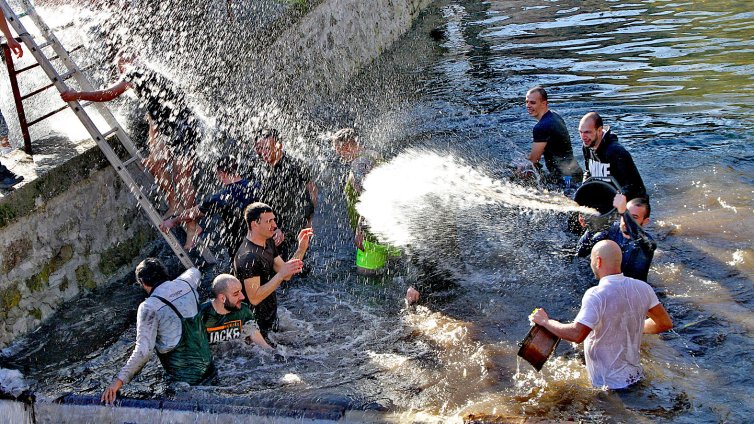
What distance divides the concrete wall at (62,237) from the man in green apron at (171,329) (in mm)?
1951

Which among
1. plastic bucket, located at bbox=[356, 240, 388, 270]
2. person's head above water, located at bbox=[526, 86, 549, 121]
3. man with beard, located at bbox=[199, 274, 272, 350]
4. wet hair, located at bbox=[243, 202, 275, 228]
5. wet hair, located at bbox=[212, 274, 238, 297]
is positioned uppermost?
wet hair, located at bbox=[243, 202, 275, 228]

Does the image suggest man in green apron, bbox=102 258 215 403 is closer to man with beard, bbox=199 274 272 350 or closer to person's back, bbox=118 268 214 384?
person's back, bbox=118 268 214 384

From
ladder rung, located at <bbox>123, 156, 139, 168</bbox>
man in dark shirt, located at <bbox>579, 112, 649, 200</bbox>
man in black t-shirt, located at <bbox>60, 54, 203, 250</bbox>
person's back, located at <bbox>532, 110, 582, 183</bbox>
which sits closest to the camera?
man in dark shirt, located at <bbox>579, 112, 649, 200</bbox>

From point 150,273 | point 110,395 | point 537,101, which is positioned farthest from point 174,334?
point 537,101

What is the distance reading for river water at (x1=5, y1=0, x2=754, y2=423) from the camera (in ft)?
21.1

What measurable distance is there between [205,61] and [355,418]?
27.1 feet

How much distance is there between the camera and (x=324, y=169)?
11.5m

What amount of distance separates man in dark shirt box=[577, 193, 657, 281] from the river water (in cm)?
71

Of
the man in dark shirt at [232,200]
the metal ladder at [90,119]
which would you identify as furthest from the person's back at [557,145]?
the metal ladder at [90,119]

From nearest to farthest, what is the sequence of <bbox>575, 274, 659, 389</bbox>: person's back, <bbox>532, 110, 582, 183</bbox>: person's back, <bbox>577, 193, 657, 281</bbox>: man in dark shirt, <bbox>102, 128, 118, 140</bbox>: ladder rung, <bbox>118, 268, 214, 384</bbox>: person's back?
1. <bbox>575, 274, 659, 389</bbox>: person's back
2. <bbox>118, 268, 214, 384</bbox>: person's back
3. <bbox>577, 193, 657, 281</bbox>: man in dark shirt
4. <bbox>102, 128, 118, 140</bbox>: ladder rung
5. <bbox>532, 110, 582, 183</bbox>: person's back

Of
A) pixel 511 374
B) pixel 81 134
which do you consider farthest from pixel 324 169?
pixel 511 374

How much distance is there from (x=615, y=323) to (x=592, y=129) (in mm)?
2909

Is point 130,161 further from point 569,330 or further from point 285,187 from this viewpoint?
point 569,330

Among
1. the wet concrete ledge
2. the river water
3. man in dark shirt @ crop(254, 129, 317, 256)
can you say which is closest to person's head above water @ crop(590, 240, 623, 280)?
the river water
